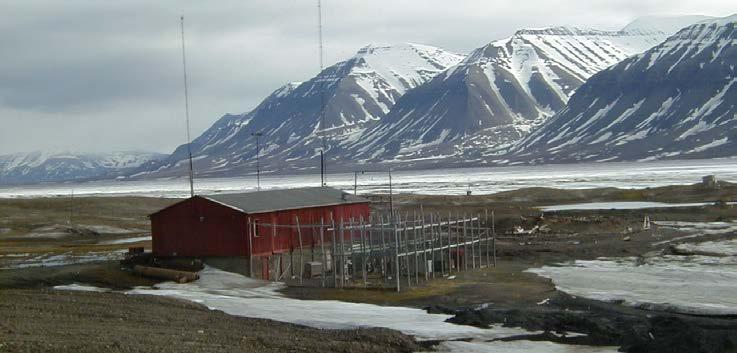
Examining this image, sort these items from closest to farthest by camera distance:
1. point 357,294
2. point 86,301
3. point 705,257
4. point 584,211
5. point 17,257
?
point 86,301
point 357,294
point 705,257
point 17,257
point 584,211

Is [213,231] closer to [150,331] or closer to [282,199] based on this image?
[282,199]

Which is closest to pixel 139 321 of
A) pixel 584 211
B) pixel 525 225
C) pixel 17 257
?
pixel 17 257

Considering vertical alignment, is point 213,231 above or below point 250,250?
above

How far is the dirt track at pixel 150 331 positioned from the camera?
2621 centimetres

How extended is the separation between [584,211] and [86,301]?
61.6 m

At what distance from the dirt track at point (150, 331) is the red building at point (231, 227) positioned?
13232 millimetres

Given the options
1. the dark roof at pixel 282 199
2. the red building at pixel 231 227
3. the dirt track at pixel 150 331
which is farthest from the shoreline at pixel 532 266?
the dark roof at pixel 282 199

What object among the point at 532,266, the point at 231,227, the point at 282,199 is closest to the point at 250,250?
the point at 231,227

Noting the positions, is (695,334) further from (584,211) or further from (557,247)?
(584,211)

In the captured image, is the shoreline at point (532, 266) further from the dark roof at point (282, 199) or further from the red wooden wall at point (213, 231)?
the dark roof at point (282, 199)

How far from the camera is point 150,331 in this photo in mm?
29969

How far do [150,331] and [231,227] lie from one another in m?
22.7

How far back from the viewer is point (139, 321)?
3300cm

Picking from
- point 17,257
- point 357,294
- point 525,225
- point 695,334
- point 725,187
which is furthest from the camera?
point 725,187
